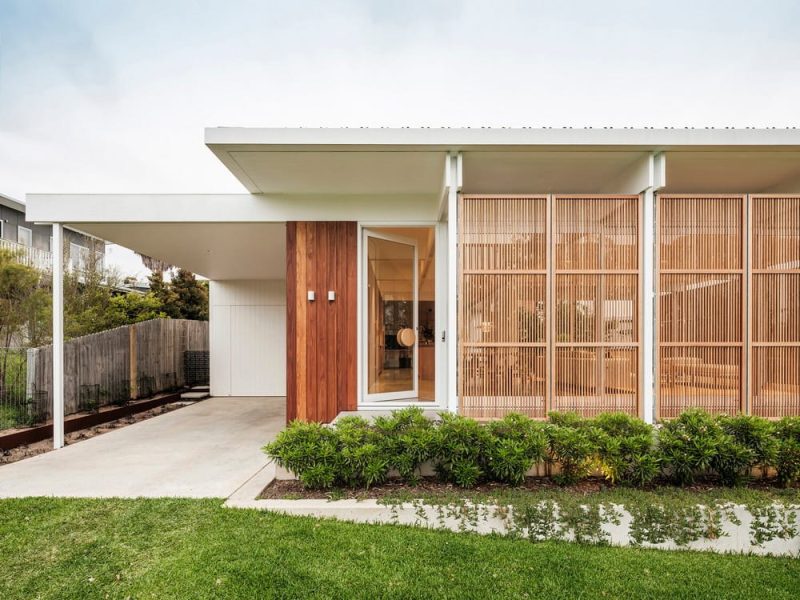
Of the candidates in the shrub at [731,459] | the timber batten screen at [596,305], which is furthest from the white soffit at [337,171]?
the shrub at [731,459]

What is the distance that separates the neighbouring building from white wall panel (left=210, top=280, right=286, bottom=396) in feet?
9.70

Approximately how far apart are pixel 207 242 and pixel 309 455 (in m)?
4.22

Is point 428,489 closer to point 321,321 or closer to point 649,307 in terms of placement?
point 321,321

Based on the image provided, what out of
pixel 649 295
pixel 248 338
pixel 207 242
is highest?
pixel 207 242

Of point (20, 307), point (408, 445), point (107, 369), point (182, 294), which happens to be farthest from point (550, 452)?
point (182, 294)

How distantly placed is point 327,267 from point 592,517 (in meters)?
3.82

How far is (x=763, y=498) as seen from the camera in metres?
3.02

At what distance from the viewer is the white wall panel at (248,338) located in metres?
9.48

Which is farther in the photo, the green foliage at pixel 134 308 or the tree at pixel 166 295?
the tree at pixel 166 295

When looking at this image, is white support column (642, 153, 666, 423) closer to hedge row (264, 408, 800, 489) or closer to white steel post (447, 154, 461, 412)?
hedge row (264, 408, 800, 489)

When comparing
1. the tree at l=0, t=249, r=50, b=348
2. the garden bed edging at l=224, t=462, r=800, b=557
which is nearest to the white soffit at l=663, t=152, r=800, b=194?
the garden bed edging at l=224, t=462, r=800, b=557

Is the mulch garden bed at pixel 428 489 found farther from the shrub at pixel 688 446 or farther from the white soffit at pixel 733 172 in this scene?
the white soffit at pixel 733 172

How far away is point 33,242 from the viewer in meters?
13.6

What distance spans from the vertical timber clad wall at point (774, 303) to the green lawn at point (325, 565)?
79.1 inches
